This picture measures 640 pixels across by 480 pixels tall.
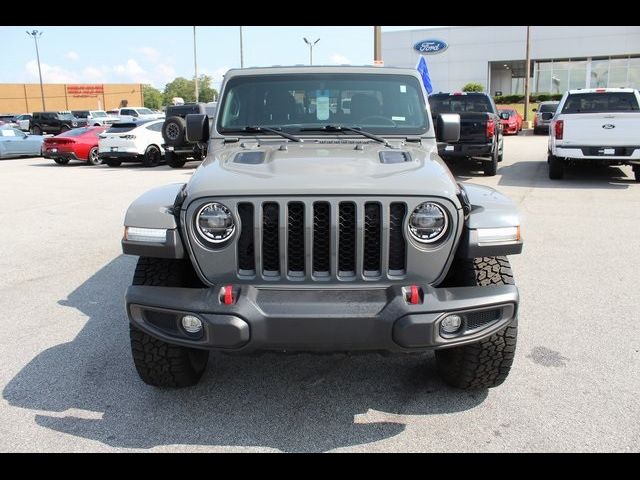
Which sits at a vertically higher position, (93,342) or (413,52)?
(413,52)

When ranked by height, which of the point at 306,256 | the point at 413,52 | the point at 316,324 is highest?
the point at 413,52

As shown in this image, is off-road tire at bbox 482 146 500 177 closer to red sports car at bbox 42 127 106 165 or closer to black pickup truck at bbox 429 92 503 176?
black pickup truck at bbox 429 92 503 176

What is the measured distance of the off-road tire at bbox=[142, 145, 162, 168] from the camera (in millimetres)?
17625

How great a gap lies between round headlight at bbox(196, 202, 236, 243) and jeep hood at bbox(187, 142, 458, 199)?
75 millimetres

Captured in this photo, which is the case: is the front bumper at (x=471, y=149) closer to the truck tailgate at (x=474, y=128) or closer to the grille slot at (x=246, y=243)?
the truck tailgate at (x=474, y=128)

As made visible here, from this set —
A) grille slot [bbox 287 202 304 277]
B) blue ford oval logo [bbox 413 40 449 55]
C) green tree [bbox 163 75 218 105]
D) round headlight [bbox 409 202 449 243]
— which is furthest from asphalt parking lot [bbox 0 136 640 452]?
green tree [bbox 163 75 218 105]

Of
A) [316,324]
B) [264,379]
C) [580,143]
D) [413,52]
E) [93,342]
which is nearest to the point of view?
[316,324]

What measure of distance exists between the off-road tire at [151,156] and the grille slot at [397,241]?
15825 mm

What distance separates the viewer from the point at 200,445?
2922mm

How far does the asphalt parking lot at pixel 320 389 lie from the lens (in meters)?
2.97

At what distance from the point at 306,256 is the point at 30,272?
4.33 m

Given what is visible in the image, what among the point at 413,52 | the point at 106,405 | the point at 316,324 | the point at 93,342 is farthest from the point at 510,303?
the point at 413,52

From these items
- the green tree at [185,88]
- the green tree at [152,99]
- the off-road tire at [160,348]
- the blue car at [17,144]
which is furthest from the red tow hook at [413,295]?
the green tree at [152,99]
